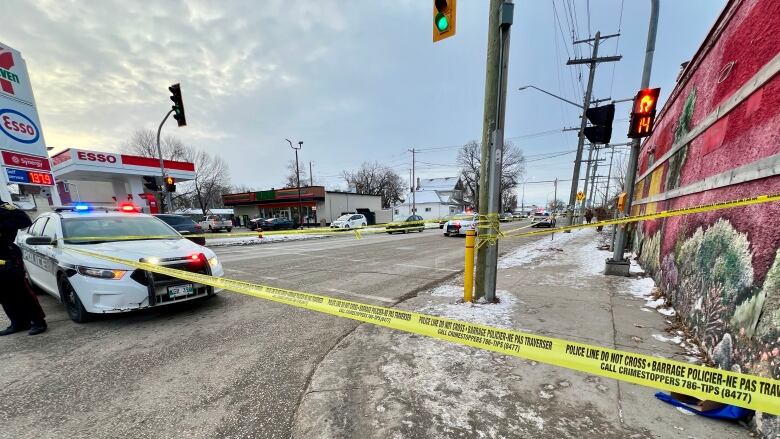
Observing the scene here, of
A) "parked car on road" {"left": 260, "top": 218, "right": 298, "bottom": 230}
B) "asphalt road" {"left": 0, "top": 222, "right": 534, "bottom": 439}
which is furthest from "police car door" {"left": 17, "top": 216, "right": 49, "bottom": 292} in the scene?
"parked car on road" {"left": 260, "top": 218, "right": 298, "bottom": 230}

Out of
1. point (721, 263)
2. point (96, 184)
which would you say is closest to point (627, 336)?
point (721, 263)

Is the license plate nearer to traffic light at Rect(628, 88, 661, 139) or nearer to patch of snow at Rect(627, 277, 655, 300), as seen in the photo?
patch of snow at Rect(627, 277, 655, 300)

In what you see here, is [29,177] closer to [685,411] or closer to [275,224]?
[685,411]

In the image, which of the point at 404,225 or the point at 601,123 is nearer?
the point at 601,123

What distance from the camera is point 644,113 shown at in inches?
230

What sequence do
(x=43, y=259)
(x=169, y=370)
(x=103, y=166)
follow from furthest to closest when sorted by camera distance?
(x=103, y=166)
(x=43, y=259)
(x=169, y=370)

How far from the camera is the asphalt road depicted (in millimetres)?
2297

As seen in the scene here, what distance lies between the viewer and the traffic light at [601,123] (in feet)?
17.6

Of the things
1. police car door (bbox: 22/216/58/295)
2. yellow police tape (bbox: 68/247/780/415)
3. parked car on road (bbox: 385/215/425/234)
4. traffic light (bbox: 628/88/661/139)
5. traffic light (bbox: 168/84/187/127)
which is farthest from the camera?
traffic light (bbox: 168/84/187/127)

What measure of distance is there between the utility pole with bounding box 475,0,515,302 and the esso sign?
30.2 meters

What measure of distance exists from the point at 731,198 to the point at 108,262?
7.50 meters

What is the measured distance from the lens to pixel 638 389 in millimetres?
2572

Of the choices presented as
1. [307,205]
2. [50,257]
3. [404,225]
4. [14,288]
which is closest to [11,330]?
[14,288]

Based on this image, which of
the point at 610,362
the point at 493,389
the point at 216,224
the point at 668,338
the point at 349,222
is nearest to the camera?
the point at 610,362
